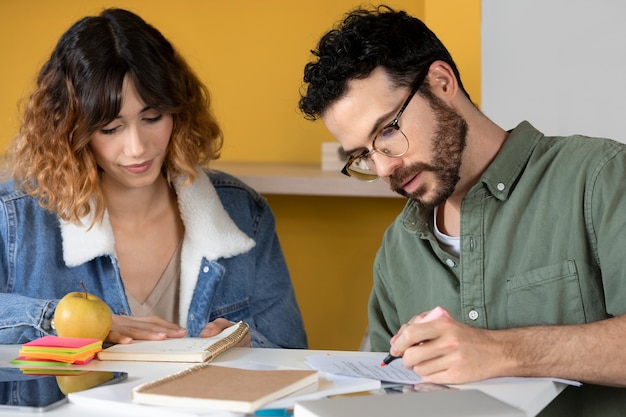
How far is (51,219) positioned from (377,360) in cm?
109

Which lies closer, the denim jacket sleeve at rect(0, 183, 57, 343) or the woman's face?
the denim jacket sleeve at rect(0, 183, 57, 343)

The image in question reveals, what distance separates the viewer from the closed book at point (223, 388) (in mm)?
1356

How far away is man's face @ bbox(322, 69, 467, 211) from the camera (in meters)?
1.75

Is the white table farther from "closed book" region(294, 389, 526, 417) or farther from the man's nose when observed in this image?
the man's nose

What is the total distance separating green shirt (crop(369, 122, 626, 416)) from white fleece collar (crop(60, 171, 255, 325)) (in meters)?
0.68

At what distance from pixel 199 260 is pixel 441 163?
2.86 ft

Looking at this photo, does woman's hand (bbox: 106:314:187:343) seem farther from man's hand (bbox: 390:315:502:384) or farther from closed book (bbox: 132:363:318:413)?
man's hand (bbox: 390:315:502:384)

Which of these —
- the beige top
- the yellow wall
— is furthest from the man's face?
the yellow wall

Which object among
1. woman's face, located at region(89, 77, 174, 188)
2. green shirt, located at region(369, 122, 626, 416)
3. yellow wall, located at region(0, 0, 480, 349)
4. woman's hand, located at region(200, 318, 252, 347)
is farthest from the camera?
yellow wall, located at region(0, 0, 480, 349)

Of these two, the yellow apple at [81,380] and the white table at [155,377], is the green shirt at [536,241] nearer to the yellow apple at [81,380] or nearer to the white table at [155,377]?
the white table at [155,377]

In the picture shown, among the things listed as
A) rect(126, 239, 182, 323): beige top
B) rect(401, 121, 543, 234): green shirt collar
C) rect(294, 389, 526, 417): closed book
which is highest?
rect(401, 121, 543, 234): green shirt collar

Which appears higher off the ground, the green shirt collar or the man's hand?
the green shirt collar

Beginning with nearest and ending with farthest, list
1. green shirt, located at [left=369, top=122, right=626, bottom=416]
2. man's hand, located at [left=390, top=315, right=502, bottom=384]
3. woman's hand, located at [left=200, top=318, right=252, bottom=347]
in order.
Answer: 1. man's hand, located at [left=390, top=315, right=502, bottom=384]
2. green shirt, located at [left=369, top=122, right=626, bottom=416]
3. woman's hand, located at [left=200, top=318, right=252, bottom=347]

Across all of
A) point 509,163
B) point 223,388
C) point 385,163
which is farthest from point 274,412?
point 509,163
